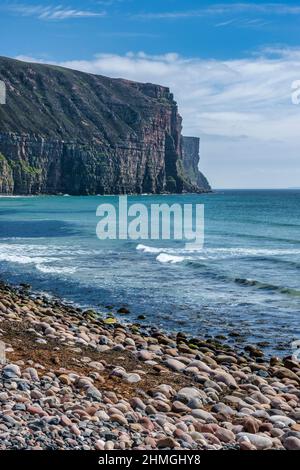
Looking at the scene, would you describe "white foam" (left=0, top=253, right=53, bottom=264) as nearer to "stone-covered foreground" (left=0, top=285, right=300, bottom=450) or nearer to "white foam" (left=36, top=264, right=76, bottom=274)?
"white foam" (left=36, top=264, right=76, bottom=274)

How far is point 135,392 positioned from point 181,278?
691 inches

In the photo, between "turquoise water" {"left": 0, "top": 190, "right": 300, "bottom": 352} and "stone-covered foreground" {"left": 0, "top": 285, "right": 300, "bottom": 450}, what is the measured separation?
9.97ft

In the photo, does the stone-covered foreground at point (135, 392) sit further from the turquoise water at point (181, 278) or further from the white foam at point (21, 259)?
the white foam at point (21, 259)

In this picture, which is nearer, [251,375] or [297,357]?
[251,375]

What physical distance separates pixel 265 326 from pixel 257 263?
1421cm

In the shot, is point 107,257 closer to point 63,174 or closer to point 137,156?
point 63,174


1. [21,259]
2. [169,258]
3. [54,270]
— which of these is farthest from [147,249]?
[54,270]

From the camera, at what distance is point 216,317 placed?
19.0 meters

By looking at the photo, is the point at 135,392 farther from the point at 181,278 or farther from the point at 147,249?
the point at 147,249

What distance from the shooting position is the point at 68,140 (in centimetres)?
17250

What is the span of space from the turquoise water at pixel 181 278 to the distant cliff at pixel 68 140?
117949 mm

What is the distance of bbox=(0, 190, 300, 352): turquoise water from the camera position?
18688 millimetres

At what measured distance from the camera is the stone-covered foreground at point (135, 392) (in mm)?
7324
